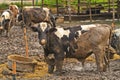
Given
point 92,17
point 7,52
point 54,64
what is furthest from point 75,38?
point 92,17

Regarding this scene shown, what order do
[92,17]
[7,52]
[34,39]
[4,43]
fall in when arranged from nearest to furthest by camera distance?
[7,52]
[4,43]
[34,39]
[92,17]

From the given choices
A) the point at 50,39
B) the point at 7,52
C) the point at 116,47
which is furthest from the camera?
the point at 7,52

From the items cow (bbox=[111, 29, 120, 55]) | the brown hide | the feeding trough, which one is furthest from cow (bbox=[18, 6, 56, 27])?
the brown hide

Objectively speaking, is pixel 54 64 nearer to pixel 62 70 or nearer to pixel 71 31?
pixel 62 70

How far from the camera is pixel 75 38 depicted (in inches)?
439

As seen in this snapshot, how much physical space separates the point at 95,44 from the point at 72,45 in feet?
2.02

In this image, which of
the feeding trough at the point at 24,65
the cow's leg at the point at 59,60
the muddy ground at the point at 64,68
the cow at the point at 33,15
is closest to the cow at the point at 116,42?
the muddy ground at the point at 64,68

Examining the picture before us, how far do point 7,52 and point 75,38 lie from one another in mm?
3927

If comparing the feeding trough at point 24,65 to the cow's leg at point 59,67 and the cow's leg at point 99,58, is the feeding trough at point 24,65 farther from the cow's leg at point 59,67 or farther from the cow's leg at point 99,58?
the cow's leg at point 99,58

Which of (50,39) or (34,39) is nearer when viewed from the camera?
(50,39)

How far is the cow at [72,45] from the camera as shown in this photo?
1096cm

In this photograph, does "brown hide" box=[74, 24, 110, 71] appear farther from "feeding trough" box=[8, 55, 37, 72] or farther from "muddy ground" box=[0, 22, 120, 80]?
"feeding trough" box=[8, 55, 37, 72]

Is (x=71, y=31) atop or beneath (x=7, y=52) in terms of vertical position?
atop

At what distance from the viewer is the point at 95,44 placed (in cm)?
1103
